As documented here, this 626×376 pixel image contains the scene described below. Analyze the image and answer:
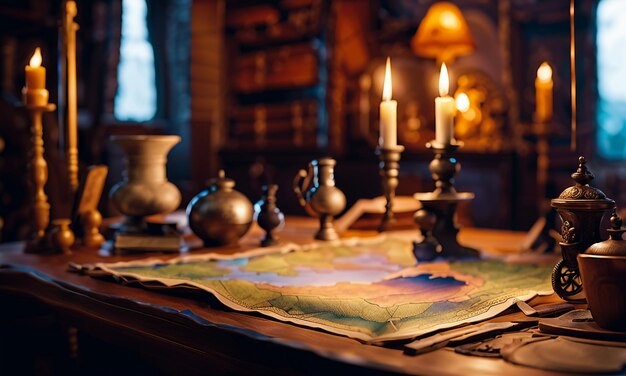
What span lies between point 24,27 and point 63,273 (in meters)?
4.72

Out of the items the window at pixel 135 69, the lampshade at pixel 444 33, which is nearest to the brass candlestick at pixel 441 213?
the lampshade at pixel 444 33

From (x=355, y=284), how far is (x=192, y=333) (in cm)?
40

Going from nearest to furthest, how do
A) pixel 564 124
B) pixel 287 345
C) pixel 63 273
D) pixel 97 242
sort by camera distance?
pixel 287 345 < pixel 63 273 < pixel 97 242 < pixel 564 124

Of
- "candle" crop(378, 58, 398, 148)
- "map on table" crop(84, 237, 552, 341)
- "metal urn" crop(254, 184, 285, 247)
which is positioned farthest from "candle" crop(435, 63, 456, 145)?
"metal urn" crop(254, 184, 285, 247)

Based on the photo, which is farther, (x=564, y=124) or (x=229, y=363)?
(x=564, y=124)

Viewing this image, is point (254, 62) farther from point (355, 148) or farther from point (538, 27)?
point (538, 27)

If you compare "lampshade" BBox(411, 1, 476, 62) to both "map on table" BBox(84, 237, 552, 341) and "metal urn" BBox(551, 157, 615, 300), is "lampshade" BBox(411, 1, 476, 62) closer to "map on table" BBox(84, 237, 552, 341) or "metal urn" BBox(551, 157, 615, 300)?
"map on table" BBox(84, 237, 552, 341)

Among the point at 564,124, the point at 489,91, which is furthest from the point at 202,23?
the point at 564,124

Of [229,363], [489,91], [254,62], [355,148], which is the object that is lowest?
[229,363]

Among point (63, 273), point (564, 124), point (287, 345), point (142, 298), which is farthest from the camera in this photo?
point (564, 124)

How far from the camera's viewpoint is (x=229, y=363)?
1.03 m

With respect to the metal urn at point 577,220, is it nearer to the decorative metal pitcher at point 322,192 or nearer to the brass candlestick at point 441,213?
the brass candlestick at point 441,213

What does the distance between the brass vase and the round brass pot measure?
1.24 m

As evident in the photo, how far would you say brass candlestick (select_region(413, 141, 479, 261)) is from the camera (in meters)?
1.70
